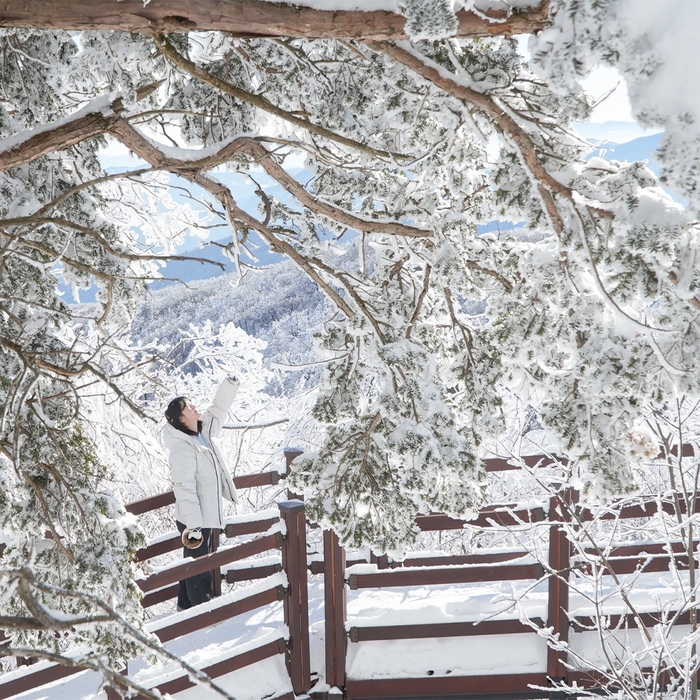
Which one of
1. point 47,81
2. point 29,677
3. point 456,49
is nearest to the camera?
point 456,49

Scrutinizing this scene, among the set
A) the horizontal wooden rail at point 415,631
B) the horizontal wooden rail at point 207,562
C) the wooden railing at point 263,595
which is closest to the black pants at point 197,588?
the wooden railing at point 263,595

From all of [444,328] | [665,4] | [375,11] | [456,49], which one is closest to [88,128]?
[375,11]

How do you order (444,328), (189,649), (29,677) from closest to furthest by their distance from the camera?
(29,677)
(444,328)
(189,649)

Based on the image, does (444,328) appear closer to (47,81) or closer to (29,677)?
(47,81)

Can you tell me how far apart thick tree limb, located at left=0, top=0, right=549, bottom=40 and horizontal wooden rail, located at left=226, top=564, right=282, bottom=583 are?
12.5ft

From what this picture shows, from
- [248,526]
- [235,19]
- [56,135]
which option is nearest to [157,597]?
[248,526]

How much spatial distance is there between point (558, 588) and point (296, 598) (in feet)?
5.69

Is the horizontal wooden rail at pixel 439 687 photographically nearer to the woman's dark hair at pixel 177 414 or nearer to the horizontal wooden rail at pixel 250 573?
the horizontal wooden rail at pixel 250 573

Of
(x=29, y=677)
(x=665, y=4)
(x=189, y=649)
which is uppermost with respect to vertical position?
(x=665, y=4)

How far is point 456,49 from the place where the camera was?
2.39m

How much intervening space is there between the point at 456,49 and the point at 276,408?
1099 cm

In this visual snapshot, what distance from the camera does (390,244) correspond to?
3627mm

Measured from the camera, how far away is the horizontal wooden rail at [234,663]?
402 centimetres

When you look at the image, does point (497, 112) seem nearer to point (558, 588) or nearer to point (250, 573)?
point (558, 588)
